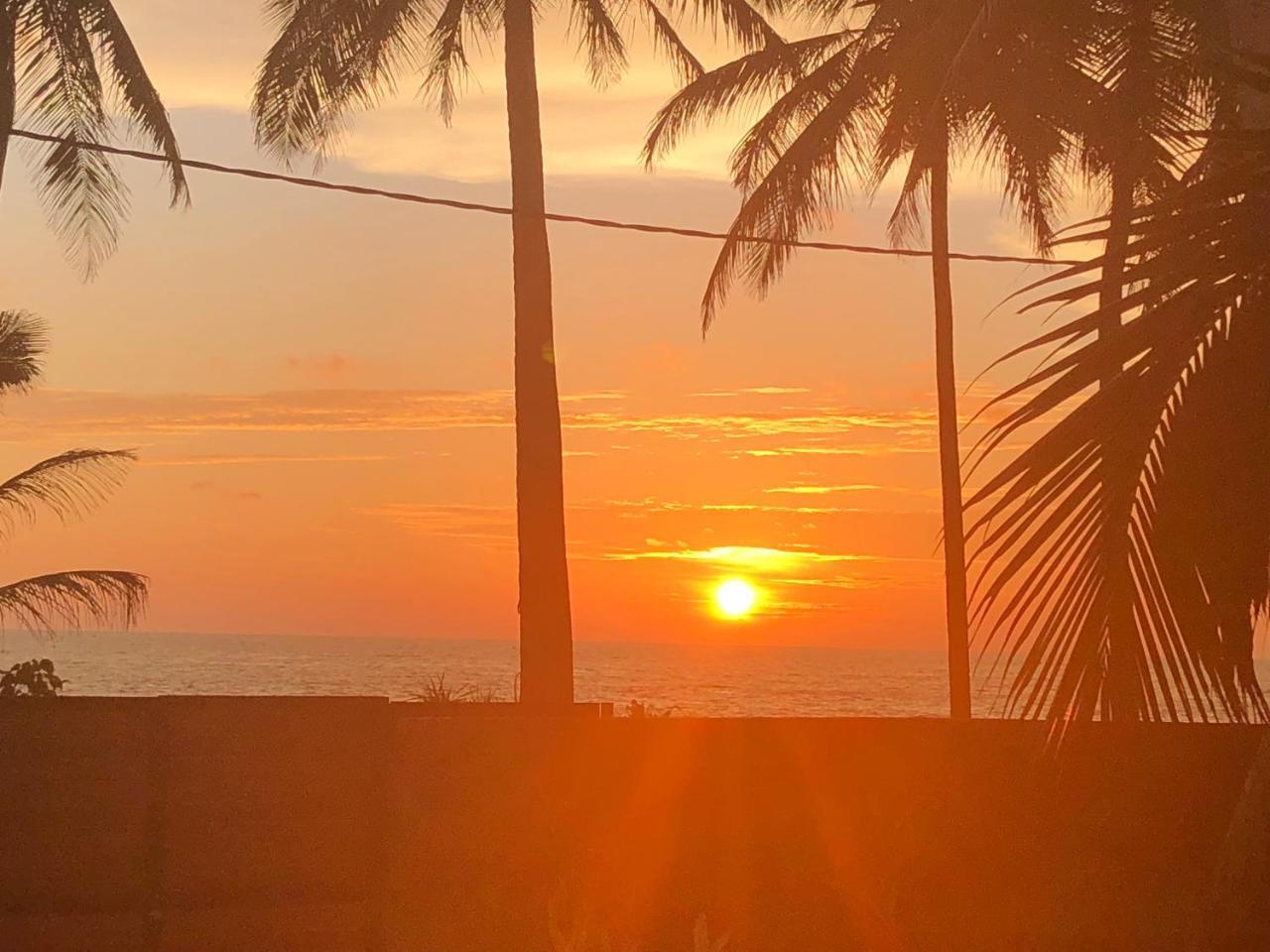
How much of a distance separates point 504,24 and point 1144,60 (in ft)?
37.1

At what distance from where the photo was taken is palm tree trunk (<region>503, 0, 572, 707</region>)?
15234mm

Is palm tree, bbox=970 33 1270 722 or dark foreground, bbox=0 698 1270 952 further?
dark foreground, bbox=0 698 1270 952

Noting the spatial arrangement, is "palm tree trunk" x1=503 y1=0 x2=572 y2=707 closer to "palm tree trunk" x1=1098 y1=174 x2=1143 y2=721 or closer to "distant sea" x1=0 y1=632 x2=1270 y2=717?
"palm tree trunk" x1=1098 y1=174 x2=1143 y2=721

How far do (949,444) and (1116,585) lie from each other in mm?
13387

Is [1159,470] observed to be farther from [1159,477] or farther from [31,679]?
[31,679]

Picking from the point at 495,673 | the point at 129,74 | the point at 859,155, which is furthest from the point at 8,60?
the point at 495,673

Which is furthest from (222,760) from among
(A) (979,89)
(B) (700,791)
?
(A) (979,89)

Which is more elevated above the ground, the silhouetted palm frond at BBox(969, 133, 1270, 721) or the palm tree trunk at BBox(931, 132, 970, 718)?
the palm tree trunk at BBox(931, 132, 970, 718)

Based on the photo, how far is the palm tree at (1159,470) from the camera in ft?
15.5

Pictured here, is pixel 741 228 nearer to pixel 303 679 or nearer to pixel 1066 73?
pixel 1066 73

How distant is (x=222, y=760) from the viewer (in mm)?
6344

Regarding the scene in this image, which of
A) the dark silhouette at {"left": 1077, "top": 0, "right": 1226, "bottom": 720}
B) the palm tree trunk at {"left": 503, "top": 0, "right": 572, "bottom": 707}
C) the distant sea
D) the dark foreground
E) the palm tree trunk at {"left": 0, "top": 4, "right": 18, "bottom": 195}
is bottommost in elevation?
the dark foreground

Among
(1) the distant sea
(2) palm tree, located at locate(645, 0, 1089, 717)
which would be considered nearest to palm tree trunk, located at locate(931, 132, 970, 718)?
(2) palm tree, located at locate(645, 0, 1089, 717)

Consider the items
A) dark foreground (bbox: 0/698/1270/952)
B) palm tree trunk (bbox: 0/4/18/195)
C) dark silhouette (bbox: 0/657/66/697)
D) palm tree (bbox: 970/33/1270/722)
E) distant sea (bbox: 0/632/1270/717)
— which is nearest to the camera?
palm tree (bbox: 970/33/1270/722)
